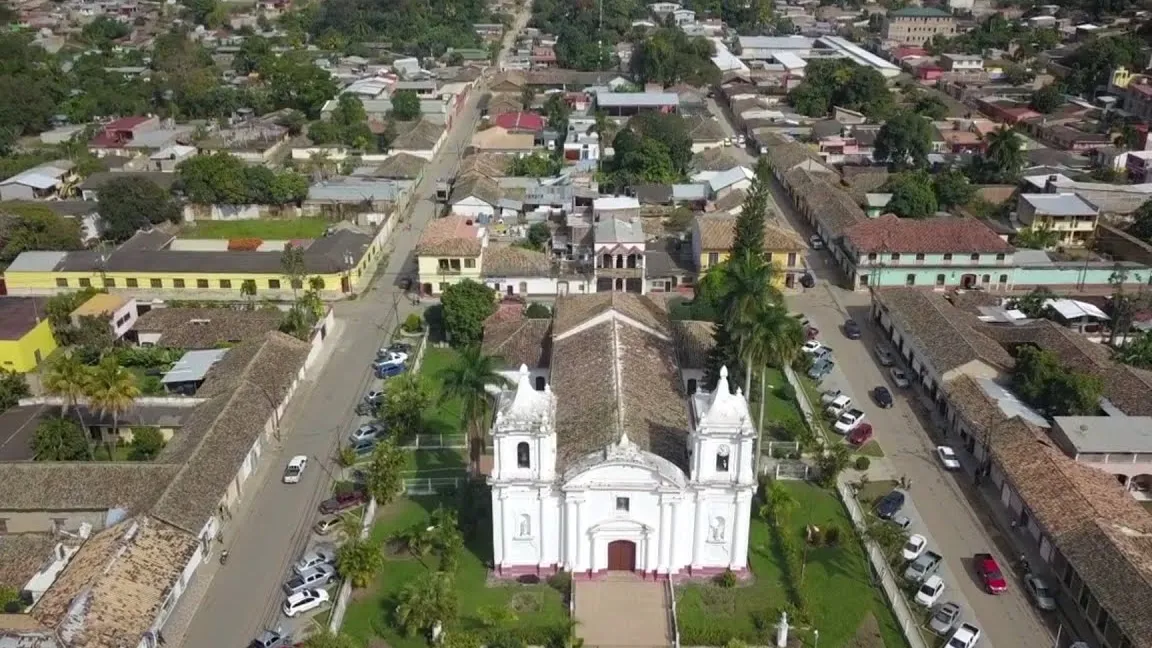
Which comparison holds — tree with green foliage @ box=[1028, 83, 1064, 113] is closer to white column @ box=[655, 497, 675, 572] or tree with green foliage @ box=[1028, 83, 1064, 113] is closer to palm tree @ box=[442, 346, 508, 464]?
palm tree @ box=[442, 346, 508, 464]

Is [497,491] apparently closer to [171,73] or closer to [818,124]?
[818,124]

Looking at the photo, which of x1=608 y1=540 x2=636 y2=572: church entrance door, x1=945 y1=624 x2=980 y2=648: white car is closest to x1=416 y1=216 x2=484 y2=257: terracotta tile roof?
x1=608 y1=540 x2=636 y2=572: church entrance door

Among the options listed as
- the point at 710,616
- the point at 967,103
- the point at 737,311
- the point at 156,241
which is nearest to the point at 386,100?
the point at 156,241

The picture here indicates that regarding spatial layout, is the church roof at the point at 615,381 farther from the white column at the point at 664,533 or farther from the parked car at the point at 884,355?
the parked car at the point at 884,355

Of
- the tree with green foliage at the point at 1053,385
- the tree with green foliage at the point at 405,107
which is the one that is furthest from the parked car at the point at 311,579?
the tree with green foliage at the point at 405,107

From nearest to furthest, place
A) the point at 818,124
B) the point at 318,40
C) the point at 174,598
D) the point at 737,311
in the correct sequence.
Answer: the point at 174,598
the point at 737,311
the point at 818,124
the point at 318,40
